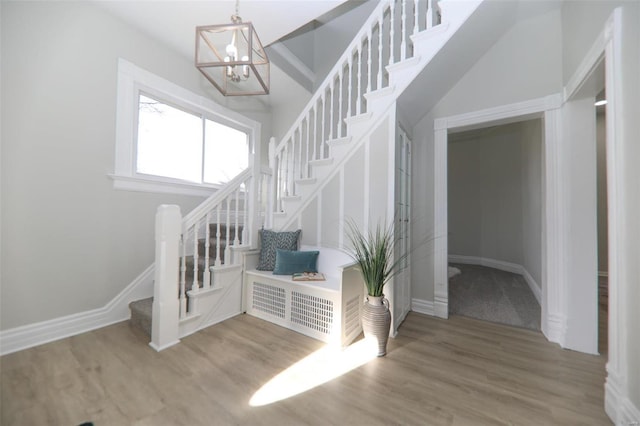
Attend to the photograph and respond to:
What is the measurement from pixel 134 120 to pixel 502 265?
6.43 m

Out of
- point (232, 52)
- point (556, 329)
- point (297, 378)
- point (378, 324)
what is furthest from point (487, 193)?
point (232, 52)

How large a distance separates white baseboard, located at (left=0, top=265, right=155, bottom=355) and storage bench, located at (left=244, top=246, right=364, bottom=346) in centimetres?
114

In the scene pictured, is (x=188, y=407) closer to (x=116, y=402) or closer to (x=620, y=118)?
(x=116, y=402)

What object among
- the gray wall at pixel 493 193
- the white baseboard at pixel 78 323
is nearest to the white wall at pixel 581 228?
the gray wall at pixel 493 193

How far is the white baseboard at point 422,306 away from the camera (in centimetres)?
265

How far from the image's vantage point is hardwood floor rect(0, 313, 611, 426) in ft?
4.18

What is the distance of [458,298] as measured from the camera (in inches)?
124

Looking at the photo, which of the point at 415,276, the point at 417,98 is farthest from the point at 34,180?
the point at 415,276

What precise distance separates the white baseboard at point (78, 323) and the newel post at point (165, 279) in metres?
0.79

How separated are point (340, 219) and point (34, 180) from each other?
2612mm

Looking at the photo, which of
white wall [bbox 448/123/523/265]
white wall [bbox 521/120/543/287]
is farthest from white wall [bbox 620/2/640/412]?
white wall [bbox 448/123/523/265]

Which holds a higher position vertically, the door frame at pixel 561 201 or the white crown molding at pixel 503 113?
the white crown molding at pixel 503 113

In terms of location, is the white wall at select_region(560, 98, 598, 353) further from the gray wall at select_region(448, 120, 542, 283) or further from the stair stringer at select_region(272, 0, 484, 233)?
the gray wall at select_region(448, 120, 542, 283)

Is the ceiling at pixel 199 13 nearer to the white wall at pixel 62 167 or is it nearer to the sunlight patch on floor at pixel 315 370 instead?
the white wall at pixel 62 167
